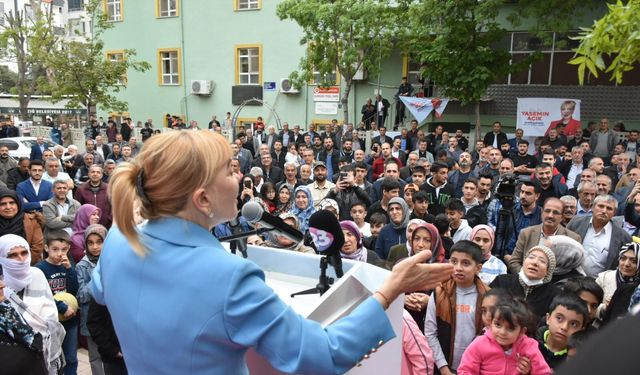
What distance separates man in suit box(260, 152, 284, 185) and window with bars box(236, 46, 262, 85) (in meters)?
13.0

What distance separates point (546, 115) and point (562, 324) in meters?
12.6

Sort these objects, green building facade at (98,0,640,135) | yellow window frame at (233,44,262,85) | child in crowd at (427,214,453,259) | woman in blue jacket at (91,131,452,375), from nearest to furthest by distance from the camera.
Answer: woman in blue jacket at (91,131,452,375) → child in crowd at (427,214,453,259) → green building facade at (98,0,640,135) → yellow window frame at (233,44,262,85)

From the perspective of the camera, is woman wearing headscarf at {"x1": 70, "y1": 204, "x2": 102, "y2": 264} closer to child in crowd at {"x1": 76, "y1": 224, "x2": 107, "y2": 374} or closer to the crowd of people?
the crowd of people

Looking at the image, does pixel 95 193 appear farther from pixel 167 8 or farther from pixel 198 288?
pixel 167 8

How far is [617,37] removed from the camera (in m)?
3.18

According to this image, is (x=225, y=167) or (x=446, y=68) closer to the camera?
(x=225, y=167)

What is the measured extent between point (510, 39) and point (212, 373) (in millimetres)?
18502

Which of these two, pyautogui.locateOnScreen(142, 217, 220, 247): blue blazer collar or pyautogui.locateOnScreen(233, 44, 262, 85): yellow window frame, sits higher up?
pyautogui.locateOnScreen(233, 44, 262, 85): yellow window frame

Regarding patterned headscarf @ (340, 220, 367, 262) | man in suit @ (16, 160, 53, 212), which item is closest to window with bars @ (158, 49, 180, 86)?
man in suit @ (16, 160, 53, 212)

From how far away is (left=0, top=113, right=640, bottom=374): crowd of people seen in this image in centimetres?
318

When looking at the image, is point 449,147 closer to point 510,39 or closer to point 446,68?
point 446,68

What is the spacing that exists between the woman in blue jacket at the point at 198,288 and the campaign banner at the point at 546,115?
1433 cm

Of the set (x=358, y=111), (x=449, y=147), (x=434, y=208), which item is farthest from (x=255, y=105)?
(x=434, y=208)

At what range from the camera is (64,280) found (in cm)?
450
